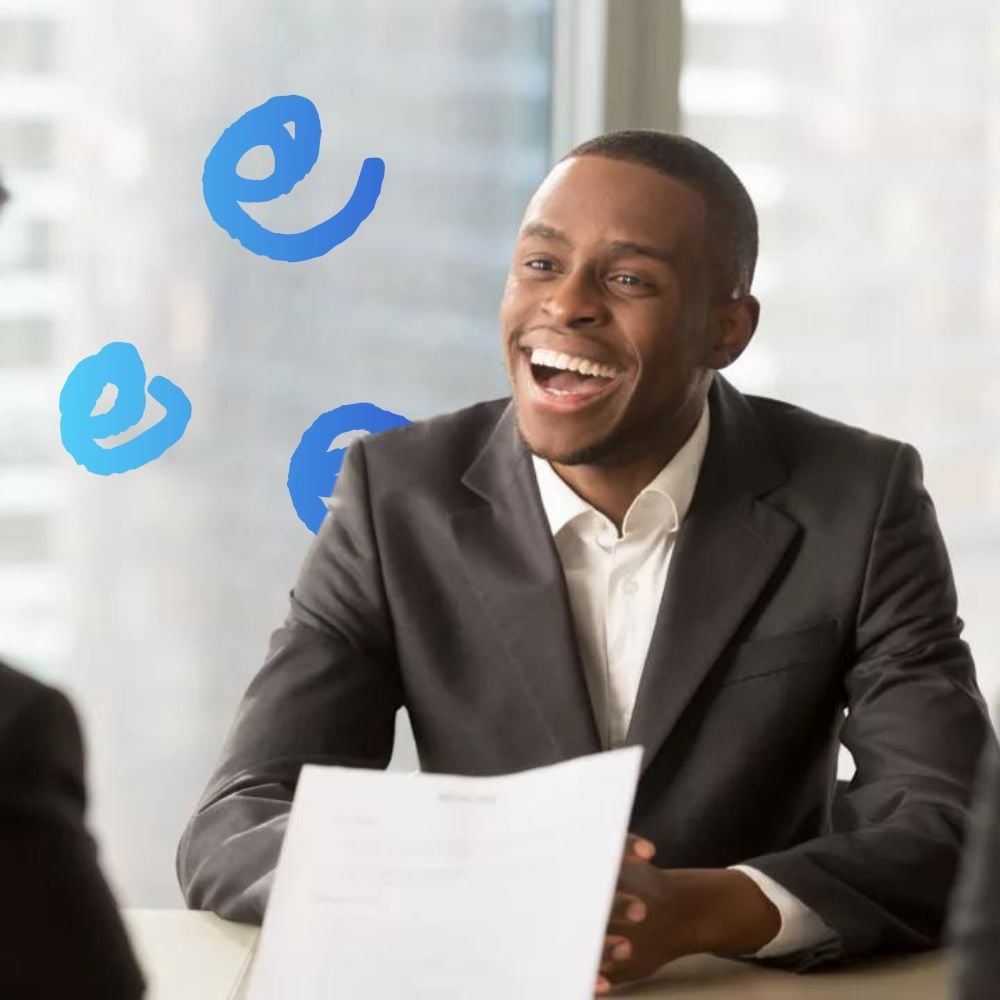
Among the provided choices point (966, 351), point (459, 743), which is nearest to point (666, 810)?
point (459, 743)

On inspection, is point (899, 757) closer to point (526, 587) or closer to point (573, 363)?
point (526, 587)

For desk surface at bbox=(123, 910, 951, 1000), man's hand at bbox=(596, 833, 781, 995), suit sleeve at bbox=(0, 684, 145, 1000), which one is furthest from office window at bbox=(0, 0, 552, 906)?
suit sleeve at bbox=(0, 684, 145, 1000)

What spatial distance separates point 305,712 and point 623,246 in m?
0.65

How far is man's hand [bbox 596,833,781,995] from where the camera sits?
1.52 metres

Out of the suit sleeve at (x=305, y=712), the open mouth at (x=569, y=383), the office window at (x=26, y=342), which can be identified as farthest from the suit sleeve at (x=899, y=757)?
the office window at (x=26, y=342)

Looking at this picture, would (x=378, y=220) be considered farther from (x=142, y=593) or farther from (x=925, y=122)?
(x=925, y=122)

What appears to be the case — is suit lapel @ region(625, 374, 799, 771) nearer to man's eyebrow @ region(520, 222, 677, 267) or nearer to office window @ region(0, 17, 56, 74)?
man's eyebrow @ region(520, 222, 677, 267)

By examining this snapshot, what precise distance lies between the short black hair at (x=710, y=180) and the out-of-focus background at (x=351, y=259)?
1.02 meters

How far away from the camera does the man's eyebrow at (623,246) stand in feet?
6.92

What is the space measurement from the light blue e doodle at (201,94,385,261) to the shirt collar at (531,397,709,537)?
109 cm

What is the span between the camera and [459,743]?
209 centimetres

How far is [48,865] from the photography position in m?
0.75

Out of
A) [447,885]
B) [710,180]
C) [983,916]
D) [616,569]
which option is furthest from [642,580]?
[983,916]

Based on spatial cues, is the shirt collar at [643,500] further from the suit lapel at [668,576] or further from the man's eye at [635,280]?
the man's eye at [635,280]
